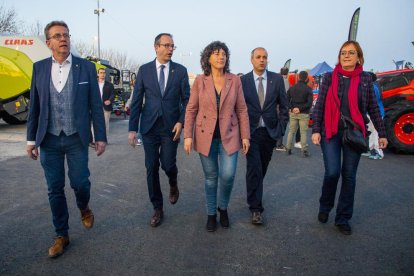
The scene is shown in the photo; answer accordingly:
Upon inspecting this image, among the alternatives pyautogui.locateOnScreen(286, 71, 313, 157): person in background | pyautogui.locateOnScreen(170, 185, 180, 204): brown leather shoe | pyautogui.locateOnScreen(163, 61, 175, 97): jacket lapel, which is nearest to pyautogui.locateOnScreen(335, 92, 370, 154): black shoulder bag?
pyautogui.locateOnScreen(163, 61, 175, 97): jacket lapel

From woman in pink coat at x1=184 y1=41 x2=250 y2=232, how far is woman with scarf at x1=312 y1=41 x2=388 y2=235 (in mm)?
910

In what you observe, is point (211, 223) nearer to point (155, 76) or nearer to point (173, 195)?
point (173, 195)

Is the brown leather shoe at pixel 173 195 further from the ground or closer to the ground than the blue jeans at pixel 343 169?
closer to the ground

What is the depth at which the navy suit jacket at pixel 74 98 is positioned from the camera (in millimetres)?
Answer: 2998

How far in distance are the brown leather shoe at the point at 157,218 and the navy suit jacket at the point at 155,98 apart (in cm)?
93

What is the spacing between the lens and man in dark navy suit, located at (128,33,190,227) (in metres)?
3.67

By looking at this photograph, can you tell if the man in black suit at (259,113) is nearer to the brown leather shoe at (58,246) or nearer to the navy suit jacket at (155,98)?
the navy suit jacket at (155,98)

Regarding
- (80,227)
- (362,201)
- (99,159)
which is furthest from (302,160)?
(80,227)

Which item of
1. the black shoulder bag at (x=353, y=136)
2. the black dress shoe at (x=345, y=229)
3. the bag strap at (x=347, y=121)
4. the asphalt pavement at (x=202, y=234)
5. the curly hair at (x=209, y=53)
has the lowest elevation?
the asphalt pavement at (x=202, y=234)

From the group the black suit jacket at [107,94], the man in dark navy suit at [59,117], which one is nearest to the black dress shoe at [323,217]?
the man in dark navy suit at [59,117]

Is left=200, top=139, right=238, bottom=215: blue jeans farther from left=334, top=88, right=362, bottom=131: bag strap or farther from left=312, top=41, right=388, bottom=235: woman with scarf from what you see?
left=334, top=88, right=362, bottom=131: bag strap

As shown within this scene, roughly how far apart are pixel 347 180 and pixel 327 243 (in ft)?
2.37

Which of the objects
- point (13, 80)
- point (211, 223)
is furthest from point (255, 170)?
point (13, 80)

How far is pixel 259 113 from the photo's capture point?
12.7 feet
